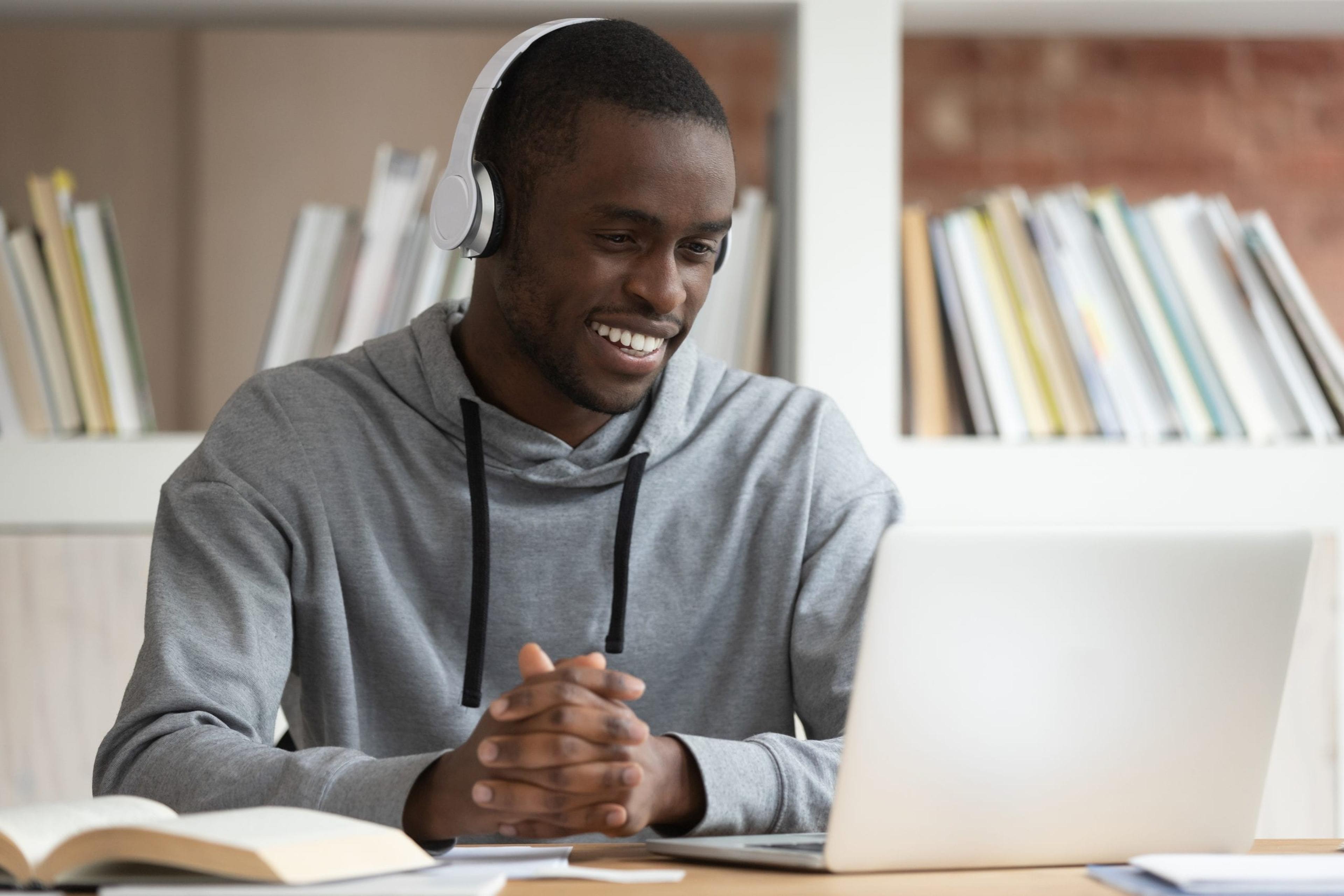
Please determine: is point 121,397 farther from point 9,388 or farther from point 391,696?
point 391,696

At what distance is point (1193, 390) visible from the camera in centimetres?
179

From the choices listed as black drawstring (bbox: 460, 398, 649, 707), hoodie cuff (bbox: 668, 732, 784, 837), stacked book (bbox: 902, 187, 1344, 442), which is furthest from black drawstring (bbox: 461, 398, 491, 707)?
stacked book (bbox: 902, 187, 1344, 442)

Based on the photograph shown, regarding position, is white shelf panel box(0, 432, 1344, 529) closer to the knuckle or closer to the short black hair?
the short black hair

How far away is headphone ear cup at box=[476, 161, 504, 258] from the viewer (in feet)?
4.25

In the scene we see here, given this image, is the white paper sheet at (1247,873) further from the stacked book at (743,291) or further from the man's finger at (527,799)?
the stacked book at (743,291)

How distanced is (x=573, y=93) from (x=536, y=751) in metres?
0.62

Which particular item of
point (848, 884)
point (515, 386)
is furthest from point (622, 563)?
point (848, 884)

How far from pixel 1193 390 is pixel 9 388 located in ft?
4.75

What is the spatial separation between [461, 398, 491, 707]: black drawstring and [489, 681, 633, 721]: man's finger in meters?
0.36

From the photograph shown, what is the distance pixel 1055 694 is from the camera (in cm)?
82

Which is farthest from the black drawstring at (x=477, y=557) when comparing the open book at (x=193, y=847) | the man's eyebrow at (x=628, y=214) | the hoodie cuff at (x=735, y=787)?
the open book at (x=193, y=847)

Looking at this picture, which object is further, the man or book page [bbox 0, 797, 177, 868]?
the man

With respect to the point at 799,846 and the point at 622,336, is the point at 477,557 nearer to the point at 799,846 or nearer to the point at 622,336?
the point at 622,336

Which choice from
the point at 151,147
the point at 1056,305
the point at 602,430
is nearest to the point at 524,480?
the point at 602,430
